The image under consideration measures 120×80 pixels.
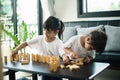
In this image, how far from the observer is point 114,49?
11.2 ft

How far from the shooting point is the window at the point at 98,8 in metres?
3.95

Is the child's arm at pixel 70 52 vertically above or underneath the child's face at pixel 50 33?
underneath

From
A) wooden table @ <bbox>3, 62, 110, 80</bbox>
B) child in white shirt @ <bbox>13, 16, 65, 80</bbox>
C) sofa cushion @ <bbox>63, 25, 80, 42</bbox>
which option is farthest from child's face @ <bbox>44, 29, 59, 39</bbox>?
sofa cushion @ <bbox>63, 25, 80, 42</bbox>

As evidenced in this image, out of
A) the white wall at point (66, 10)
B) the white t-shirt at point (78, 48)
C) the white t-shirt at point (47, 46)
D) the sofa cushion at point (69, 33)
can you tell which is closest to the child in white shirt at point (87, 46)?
the white t-shirt at point (78, 48)

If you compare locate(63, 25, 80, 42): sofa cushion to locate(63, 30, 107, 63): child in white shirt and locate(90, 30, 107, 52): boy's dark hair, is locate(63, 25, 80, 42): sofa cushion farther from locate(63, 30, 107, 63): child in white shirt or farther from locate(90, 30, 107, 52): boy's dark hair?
locate(90, 30, 107, 52): boy's dark hair

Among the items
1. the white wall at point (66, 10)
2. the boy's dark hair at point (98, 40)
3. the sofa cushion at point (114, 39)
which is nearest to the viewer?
the boy's dark hair at point (98, 40)

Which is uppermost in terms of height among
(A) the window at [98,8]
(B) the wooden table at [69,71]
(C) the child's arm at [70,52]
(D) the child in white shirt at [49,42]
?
(A) the window at [98,8]

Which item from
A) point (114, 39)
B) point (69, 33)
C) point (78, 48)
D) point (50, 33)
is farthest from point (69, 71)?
point (69, 33)

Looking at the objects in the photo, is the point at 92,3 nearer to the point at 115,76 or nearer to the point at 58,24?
the point at 115,76

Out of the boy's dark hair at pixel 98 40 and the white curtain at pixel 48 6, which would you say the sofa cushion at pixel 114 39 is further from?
the boy's dark hair at pixel 98 40

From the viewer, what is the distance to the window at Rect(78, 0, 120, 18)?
3.95 metres

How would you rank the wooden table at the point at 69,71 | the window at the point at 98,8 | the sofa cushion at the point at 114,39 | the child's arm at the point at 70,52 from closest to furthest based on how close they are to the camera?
the wooden table at the point at 69,71 < the child's arm at the point at 70,52 < the sofa cushion at the point at 114,39 < the window at the point at 98,8

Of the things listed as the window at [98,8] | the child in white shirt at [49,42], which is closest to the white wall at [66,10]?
the window at [98,8]

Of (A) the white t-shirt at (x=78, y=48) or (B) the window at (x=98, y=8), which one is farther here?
(B) the window at (x=98, y=8)
